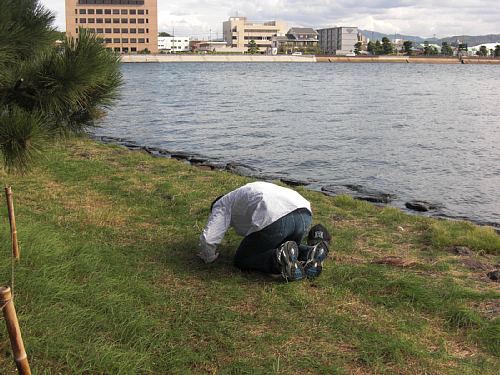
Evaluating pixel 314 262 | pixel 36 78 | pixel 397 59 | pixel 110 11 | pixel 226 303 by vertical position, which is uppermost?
pixel 110 11

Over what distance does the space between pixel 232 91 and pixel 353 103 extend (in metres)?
11.7

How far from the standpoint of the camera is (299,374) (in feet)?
10.4

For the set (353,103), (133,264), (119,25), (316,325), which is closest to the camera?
(316,325)

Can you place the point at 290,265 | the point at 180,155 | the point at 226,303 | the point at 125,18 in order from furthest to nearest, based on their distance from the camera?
the point at 125,18, the point at 180,155, the point at 290,265, the point at 226,303

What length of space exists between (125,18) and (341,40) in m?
58.9

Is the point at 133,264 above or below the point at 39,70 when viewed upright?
below

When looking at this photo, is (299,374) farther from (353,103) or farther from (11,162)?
(353,103)

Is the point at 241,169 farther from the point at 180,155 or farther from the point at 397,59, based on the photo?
the point at 397,59

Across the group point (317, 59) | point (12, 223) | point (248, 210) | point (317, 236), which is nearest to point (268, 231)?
point (248, 210)

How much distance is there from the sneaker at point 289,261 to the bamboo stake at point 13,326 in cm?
250

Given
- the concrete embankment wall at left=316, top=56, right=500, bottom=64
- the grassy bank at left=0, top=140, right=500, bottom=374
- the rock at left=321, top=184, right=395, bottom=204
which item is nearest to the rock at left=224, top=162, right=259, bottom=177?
the rock at left=321, top=184, right=395, bottom=204

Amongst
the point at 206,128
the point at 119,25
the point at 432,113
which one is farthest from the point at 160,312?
the point at 119,25

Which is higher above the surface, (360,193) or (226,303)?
(226,303)

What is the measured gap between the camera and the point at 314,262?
4637mm
